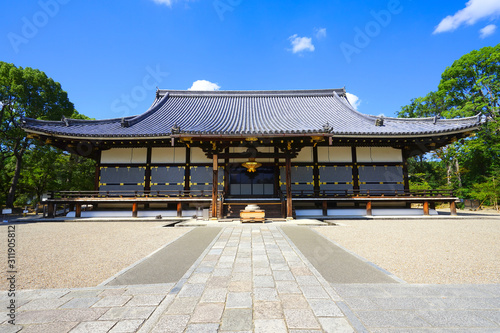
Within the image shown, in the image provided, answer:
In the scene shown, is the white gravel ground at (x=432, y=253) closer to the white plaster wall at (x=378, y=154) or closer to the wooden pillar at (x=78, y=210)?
the white plaster wall at (x=378, y=154)

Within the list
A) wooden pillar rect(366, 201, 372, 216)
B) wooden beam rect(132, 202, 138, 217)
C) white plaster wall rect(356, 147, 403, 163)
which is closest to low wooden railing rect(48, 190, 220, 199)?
wooden beam rect(132, 202, 138, 217)

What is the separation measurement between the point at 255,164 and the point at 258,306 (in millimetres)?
9521

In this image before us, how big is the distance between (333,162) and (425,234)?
676 centimetres

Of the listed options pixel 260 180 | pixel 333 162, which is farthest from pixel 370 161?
pixel 260 180

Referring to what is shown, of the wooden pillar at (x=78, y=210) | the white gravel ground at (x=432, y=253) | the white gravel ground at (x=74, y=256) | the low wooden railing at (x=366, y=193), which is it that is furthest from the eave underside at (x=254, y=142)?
the white gravel ground at (x=74, y=256)

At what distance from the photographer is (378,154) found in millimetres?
13812

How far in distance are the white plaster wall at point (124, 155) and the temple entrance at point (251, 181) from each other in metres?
5.82

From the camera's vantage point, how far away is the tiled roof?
12.1m

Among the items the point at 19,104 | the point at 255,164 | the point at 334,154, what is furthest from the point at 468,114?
the point at 19,104

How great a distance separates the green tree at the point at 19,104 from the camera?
1669cm

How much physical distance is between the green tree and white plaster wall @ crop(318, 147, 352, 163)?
22.0 m

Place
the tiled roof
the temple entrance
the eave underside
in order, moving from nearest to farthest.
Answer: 1. the eave underside
2. the tiled roof
3. the temple entrance

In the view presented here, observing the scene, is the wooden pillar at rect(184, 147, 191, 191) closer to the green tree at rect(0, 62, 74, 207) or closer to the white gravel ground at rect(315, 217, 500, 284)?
the white gravel ground at rect(315, 217, 500, 284)

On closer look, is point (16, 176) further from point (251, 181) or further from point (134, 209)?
point (251, 181)
